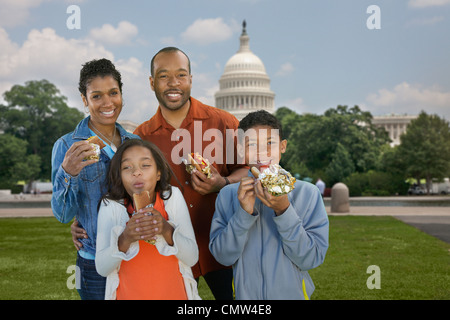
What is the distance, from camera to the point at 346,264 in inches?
333

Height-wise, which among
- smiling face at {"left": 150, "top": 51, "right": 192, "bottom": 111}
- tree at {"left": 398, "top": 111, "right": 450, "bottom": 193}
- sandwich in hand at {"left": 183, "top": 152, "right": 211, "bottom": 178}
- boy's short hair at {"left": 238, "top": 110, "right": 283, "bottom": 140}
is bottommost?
sandwich in hand at {"left": 183, "top": 152, "right": 211, "bottom": 178}

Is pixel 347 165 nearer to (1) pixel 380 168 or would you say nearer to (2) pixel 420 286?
(1) pixel 380 168

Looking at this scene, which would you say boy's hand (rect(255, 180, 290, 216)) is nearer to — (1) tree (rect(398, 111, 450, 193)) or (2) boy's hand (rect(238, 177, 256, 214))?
(2) boy's hand (rect(238, 177, 256, 214))

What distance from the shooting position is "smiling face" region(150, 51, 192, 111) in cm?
303

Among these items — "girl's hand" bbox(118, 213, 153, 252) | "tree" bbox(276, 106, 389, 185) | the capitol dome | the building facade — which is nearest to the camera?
"girl's hand" bbox(118, 213, 153, 252)

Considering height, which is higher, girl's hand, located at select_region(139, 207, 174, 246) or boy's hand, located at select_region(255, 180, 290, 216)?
boy's hand, located at select_region(255, 180, 290, 216)

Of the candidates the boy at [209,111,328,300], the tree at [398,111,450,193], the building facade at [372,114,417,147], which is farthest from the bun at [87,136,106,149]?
the building facade at [372,114,417,147]

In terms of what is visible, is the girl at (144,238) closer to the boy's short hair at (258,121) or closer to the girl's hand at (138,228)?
the girl's hand at (138,228)

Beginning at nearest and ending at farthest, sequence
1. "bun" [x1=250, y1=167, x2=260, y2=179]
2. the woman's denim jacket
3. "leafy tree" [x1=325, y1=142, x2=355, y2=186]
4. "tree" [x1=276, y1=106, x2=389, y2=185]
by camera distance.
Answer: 1. "bun" [x1=250, y1=167, x2=260, y2=179]
2. the woman's denim jacket
3. "leafy tree" [x1=325, y1=142, x2=355, y2=186]
4. "tree" [x1=276, y1=106, x2=389, y2=185]

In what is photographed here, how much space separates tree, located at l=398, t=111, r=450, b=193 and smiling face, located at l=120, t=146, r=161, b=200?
3858 cm

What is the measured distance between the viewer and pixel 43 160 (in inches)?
1825

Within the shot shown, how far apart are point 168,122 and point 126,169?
0.83 meters
